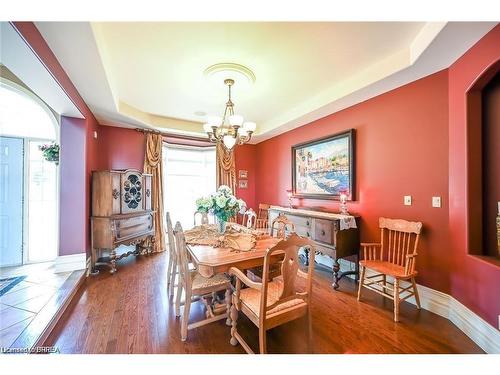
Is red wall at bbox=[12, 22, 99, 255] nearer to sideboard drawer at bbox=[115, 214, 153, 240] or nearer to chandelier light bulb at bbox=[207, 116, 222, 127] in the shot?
sideboard drawer at bbox=[115, 214, 153, 240]

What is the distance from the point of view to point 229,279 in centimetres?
200

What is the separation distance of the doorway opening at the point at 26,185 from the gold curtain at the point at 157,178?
141 centimetres

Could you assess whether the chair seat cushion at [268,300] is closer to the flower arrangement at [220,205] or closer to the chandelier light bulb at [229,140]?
the flower arrangement at [220,205]

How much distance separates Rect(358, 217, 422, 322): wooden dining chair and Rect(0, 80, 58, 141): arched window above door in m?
4.66

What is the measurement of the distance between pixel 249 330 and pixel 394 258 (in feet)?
6.21

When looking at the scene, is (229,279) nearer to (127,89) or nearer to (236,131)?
(236,131)

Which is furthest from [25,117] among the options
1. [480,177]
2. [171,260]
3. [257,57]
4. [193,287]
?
[480,177]

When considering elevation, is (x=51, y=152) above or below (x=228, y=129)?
below

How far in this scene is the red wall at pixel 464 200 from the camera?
1632 mm

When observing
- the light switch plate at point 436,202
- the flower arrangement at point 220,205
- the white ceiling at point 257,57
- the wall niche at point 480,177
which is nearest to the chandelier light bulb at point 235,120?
the white ceiling at point 257,57

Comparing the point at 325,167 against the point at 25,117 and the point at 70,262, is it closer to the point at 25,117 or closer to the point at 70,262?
the point at 70,262

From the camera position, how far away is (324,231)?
9.32ft

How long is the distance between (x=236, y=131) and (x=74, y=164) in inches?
98.3

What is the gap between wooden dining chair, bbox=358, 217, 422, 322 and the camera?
2.07 metres
